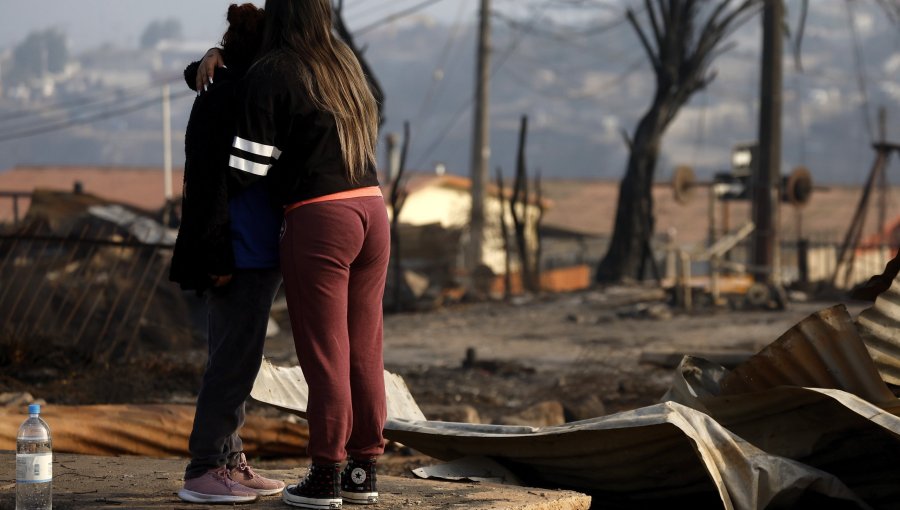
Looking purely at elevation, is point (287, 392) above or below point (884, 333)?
below

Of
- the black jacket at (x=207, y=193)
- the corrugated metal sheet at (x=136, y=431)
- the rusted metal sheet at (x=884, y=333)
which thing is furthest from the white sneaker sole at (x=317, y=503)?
the rusted metal sheet at (x=884, y=333)

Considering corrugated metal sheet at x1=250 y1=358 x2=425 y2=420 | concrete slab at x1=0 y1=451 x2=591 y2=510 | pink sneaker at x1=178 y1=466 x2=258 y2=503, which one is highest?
corrugated metal sheet at x1=250 y1=358 x2=425 y2=420

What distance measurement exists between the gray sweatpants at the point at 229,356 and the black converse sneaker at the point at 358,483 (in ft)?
1.25

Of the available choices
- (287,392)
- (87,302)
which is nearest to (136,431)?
(287,392)

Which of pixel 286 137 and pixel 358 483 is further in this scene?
pixel 358 483

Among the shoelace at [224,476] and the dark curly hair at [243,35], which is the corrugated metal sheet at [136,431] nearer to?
the shoelace at [224,476]

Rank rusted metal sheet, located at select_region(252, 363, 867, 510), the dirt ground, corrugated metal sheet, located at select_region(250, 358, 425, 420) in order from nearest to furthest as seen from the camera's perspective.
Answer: rusted metal sheet, located at select_region(252, 363, 867, 510), corrugated metal sheet, located at select_region(250, 358, 425, 420), the dirt ground

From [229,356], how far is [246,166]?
23.1 inches

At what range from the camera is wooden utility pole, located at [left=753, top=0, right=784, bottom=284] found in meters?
20.8

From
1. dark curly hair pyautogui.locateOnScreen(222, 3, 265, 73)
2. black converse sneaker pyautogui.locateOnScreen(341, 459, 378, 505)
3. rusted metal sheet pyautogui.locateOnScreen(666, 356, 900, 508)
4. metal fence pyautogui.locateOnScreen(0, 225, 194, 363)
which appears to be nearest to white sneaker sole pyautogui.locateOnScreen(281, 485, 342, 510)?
black converse sneaker pyautogui.locateOnScreen(341, 459, 378, 505)

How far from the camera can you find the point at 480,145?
28953mm

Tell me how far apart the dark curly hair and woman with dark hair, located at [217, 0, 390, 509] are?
0.14 m

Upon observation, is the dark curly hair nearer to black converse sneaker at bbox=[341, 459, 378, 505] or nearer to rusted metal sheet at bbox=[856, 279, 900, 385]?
black converse sneaker at bbox=[341, 459, 378, 505]

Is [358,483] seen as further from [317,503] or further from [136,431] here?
[136,431]
